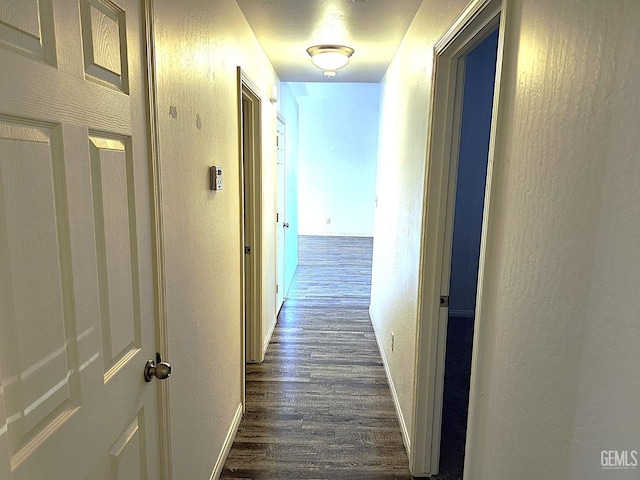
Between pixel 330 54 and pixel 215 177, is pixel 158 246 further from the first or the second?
pixel 330 54

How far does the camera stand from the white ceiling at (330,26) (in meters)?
2.26

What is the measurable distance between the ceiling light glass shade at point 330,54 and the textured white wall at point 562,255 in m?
2.11

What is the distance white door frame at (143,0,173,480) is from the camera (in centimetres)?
123

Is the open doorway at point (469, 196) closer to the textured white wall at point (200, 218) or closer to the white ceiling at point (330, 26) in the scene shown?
the white ceiling at point (330, 26)

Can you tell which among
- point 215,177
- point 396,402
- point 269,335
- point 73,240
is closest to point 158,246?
point 73,240

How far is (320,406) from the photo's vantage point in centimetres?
282

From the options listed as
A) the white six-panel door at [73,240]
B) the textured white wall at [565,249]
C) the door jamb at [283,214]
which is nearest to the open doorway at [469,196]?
the door jamb at [283,214]

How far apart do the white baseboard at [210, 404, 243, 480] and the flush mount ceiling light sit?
2409 millimetres

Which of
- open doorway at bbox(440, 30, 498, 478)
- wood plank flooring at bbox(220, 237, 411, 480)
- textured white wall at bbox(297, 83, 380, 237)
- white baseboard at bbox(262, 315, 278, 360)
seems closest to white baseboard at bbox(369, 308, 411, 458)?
wood plank flooring at bbox(220, 237, 411, 480)

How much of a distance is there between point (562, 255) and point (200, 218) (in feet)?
4.32

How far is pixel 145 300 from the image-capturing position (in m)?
1.24

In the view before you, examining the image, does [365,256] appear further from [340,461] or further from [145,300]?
[145,300]

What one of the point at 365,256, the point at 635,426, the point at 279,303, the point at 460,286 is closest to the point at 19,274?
the point at 635,426

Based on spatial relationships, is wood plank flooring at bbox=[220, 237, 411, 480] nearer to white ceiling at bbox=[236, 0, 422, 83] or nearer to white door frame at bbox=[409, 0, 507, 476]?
white door frame at bbox=[409, 0, 507, 476]
